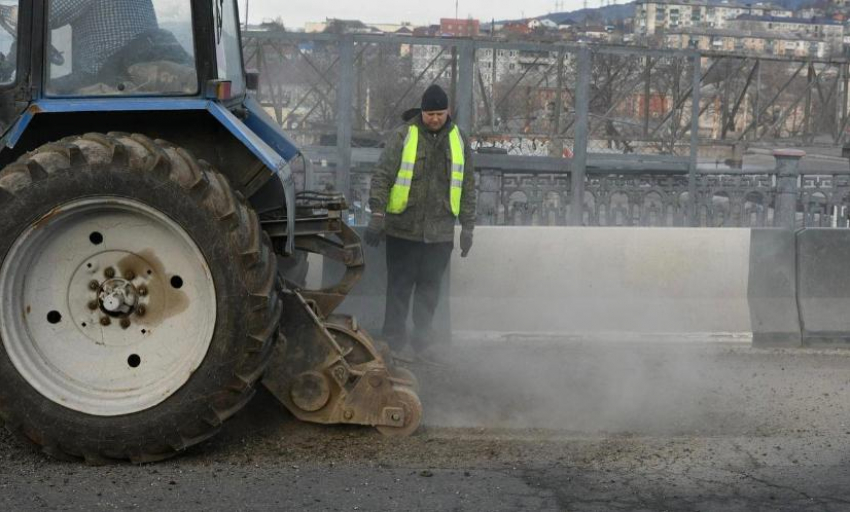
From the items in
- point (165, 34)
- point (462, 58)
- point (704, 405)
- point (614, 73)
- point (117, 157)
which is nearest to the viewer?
point (117, 157)

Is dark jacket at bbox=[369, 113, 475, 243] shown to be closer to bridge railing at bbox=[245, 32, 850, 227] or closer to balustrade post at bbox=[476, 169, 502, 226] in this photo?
bridge railing at bbox=[245, 32, 850, 227]

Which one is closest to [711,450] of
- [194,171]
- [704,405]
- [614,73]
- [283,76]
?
[704,405]

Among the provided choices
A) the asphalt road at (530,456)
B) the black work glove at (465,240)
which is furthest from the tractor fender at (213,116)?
the black work glove at (465,240)

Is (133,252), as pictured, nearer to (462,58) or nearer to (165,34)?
(165,34)

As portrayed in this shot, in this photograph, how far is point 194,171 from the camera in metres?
5.57

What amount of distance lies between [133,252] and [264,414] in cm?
121

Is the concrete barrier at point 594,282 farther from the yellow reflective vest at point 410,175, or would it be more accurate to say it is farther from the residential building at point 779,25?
the residential building at point 779,25

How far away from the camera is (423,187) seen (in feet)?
27.8

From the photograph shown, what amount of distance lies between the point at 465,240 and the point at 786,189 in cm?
787

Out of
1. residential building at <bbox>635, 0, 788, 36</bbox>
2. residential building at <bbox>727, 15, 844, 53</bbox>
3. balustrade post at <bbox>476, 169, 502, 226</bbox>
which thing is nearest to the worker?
balustrade post at <bbox>476, 169, 502, 226</bbox>

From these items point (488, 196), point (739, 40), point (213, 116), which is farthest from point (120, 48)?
point (739, 40)

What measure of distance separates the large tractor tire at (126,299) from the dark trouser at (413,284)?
2.76 meters

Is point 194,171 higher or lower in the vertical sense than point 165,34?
lower

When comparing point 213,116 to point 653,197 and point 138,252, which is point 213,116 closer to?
point 138,252
